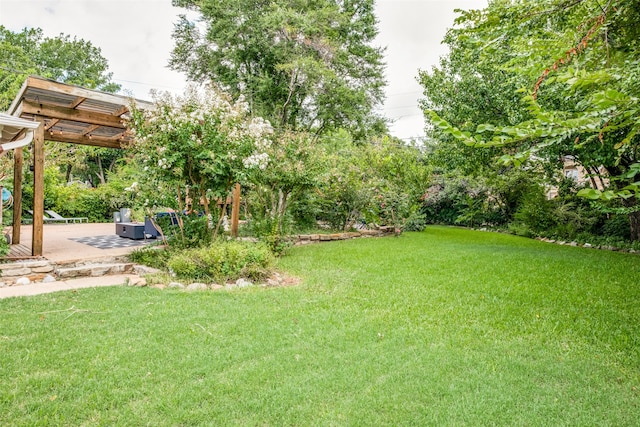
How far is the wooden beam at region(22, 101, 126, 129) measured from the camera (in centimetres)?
655

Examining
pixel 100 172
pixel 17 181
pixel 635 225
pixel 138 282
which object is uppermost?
pixel 100 172

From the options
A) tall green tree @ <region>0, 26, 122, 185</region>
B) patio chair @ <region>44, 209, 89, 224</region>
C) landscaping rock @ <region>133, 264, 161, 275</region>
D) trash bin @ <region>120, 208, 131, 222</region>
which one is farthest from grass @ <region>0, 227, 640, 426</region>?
tall green tree @ <region>0, 26, 122, 185</region>

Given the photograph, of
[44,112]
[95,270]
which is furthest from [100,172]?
[95,270]

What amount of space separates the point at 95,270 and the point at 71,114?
338 cm

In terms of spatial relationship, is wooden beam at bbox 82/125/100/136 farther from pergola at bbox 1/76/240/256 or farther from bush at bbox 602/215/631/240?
bush at bbox 602/215/631/240

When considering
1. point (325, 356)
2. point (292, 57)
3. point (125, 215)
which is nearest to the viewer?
point (325, 356)

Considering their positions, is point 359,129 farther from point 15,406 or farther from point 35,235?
point 15,406

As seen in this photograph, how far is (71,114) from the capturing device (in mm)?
7105

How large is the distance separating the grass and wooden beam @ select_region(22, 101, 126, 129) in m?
4.06

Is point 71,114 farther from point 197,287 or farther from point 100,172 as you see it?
point 100,172

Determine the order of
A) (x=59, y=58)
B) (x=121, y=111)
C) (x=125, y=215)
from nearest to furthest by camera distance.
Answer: (x=121, y=111) → (x=125, y=215) → (x=59, y=58)

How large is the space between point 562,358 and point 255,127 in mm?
5970

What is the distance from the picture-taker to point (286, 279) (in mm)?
5809

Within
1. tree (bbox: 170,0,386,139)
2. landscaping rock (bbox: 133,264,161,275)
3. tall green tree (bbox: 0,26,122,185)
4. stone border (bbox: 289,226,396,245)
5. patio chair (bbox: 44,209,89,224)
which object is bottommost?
landscaping rock (bbox: 133,264,161,275)
